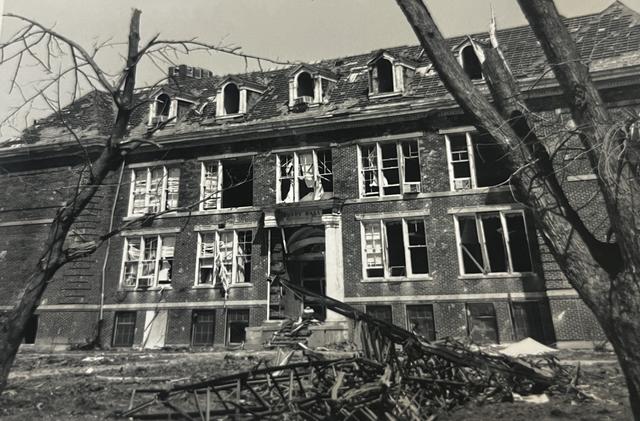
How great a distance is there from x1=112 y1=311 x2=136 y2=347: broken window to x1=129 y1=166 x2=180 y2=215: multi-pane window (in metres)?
4.91

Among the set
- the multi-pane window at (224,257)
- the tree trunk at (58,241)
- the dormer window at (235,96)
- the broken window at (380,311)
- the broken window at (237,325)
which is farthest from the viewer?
the dormer window at (235,96)

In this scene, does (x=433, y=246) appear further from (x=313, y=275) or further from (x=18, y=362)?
(x=18, y=362)

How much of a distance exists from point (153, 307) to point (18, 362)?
18.6ft

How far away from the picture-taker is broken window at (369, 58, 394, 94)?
20.3 m

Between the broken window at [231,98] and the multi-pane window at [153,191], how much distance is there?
4.14 m

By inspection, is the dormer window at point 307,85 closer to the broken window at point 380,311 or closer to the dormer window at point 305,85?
the dormer window at point 305,85

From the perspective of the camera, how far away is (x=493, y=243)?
17500 mm

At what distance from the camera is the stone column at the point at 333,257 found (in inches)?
707

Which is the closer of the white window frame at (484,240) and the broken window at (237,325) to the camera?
the white window frame at (484,240)

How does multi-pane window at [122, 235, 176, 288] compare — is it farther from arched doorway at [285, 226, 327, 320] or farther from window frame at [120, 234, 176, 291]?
arched doorway at [285, 226, 327, 320]

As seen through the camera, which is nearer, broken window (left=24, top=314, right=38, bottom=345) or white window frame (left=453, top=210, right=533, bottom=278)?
white window frame (left=453, top=210, right=533, bottom=278)

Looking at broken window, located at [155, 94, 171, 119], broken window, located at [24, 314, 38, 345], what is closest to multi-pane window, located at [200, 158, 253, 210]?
broken window, located at [155, 94, 171, 119]

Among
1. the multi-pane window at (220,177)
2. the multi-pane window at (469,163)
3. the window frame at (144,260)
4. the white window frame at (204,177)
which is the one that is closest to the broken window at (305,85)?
the multi-pane window at (220,177)

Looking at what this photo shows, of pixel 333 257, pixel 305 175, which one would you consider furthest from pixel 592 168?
pixel 305 175
